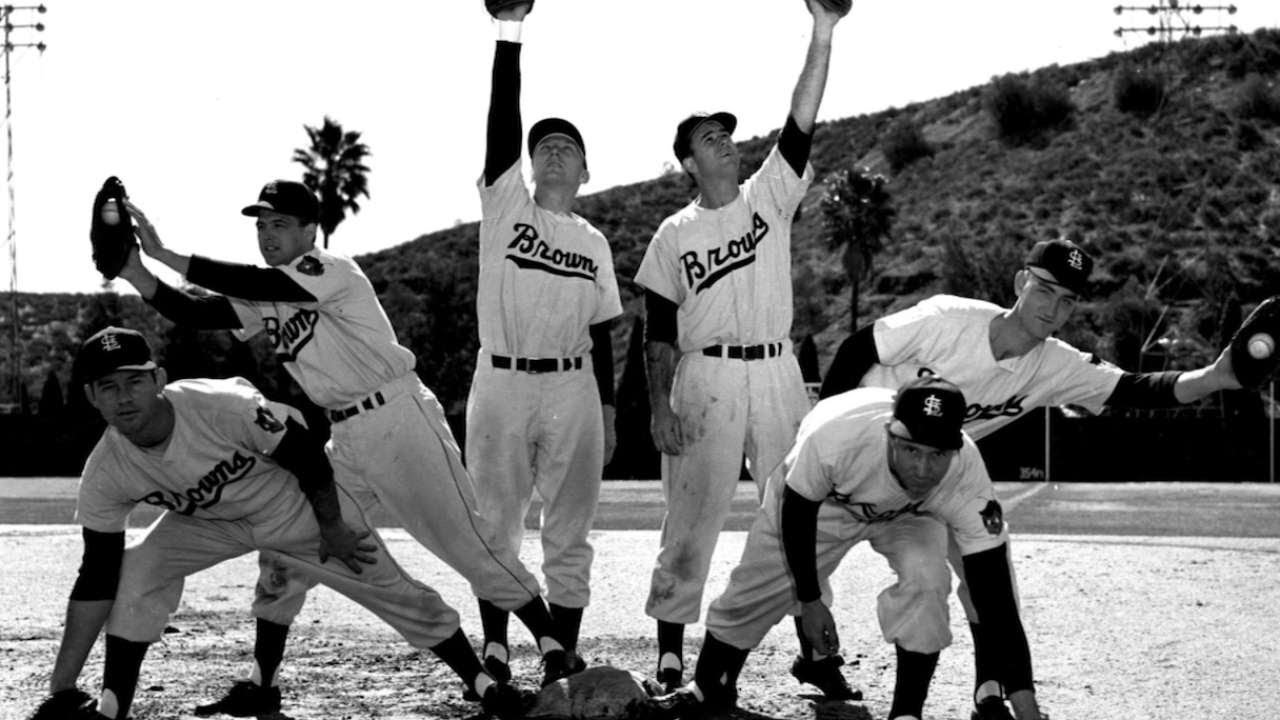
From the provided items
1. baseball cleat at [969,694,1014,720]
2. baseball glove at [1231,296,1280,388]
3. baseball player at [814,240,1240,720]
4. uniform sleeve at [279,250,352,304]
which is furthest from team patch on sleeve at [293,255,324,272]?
baseball glove at [1231,296,1280,388]

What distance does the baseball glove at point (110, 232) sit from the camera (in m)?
5.68

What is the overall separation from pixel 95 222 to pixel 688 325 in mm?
2525

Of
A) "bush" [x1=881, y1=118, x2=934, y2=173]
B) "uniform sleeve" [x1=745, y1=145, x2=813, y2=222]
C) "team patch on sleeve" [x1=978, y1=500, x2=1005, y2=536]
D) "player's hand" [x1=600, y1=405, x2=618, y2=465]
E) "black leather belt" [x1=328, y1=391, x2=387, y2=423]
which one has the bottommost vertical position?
"team patch on sleeve" [x1=978, y1=500, x2=1005, y2=536]

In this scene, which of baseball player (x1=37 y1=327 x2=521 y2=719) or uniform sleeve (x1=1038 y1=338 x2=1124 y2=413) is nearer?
baseball player (x1=37 y1=327 x2=521 y2=719)

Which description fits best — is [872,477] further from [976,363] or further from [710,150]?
[710,150]

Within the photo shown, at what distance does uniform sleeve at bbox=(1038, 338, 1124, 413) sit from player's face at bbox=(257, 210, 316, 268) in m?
2.98

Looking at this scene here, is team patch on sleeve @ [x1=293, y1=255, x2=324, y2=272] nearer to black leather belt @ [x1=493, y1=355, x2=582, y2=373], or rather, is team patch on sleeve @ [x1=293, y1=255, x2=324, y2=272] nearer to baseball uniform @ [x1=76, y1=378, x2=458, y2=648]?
baseball uniform @ [x1=76, y1=378, x2=458, y2=648]

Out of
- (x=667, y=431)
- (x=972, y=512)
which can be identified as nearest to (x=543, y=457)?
(x=667, y=431)

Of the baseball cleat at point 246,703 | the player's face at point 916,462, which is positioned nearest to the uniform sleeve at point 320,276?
the baseball cleat at point 246,703

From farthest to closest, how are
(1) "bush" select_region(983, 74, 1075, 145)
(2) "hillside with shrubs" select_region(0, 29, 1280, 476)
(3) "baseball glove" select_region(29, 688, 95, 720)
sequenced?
(1) "bush" select_region(983, 74, 1075, 145)
(2) "hillside with shrubs" select_region(0, 29, 1280, 476)
(3) "baseball glove" select_region(29, 688, 95, 720)

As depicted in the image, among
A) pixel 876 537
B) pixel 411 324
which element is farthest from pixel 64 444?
pixel 876 537

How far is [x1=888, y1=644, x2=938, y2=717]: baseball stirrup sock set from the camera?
5527 mm

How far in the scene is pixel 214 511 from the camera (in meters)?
6.20

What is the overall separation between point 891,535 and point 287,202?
2698mm
